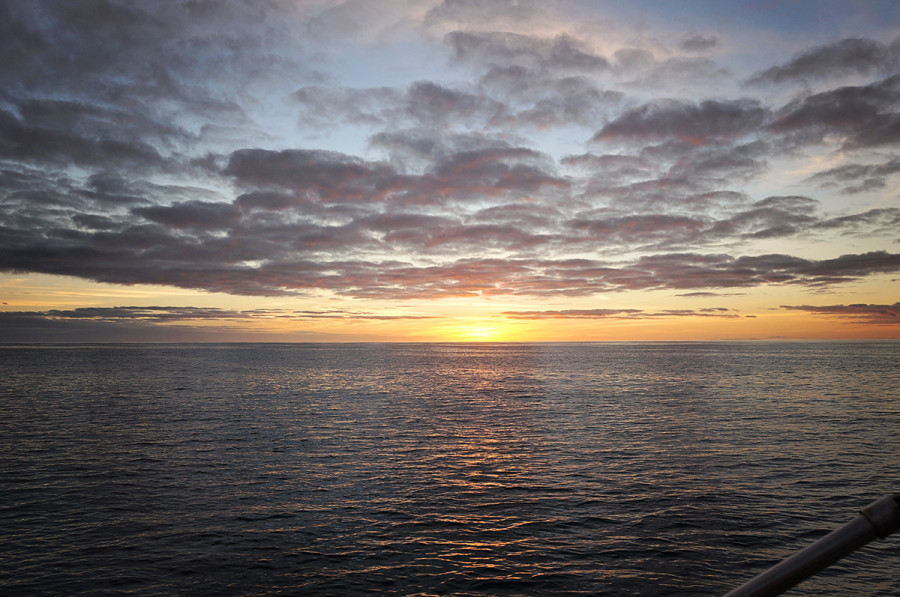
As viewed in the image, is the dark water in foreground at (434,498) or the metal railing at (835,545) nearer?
the metal railing at (835,545)

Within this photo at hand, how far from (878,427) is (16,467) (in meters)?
61.7

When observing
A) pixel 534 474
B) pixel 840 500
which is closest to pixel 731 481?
pixel 840 500

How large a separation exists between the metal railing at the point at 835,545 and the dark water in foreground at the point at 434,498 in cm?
1640

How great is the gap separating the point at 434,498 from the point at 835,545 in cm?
2547

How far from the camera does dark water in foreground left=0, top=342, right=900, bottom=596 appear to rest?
17.9 m

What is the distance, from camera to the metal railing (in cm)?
238

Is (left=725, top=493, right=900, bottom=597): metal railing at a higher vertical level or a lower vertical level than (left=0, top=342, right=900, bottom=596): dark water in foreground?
higher

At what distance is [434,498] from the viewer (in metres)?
26.2

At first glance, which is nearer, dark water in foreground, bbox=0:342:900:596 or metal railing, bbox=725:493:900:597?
metal railing, bbox=725:493:900:597

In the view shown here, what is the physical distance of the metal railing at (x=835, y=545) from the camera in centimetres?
238

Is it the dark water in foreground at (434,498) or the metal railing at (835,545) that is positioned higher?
the metal railing at (835,545)

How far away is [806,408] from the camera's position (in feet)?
181

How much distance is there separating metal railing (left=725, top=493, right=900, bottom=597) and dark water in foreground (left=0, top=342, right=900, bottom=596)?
1640 centimetres

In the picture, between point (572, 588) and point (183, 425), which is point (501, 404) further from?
point (572, 588)
